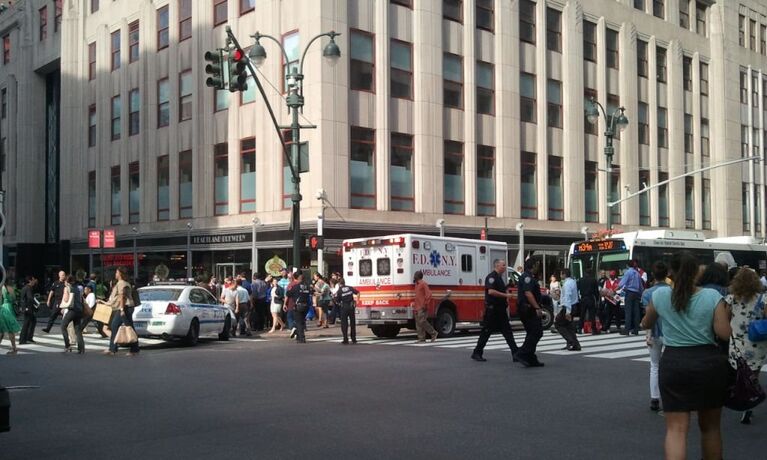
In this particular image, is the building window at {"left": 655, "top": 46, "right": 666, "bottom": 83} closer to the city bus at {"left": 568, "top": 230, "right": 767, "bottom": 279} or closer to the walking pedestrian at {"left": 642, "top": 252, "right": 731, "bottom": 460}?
the city bus at {"left": 568, "top": 230, "right": 767, "bottom": 279}

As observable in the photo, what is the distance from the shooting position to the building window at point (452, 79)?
36219 mm

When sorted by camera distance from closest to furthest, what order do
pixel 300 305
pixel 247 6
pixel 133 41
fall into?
pixel 300 305 → pixel 247 6 → pixel 133 41

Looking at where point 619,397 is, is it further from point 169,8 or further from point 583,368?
point 169,8

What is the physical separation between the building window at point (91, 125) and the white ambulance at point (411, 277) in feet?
90.2

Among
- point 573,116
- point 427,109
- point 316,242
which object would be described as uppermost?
point 573,116

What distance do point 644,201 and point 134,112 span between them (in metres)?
27.5

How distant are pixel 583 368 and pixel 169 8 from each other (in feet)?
104

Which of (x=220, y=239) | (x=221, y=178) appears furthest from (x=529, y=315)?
(x=221, y=178)

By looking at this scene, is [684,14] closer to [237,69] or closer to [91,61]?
[91,61]

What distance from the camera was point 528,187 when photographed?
131ft

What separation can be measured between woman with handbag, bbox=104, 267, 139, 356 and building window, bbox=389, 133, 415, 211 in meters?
17.6

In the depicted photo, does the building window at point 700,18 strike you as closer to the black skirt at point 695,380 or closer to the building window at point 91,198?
the building window at point 91,198

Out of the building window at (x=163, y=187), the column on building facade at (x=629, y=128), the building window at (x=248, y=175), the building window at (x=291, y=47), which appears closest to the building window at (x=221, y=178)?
the building window at (x=248, y=175)

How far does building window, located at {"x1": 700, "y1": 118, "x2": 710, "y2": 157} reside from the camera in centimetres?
5047
